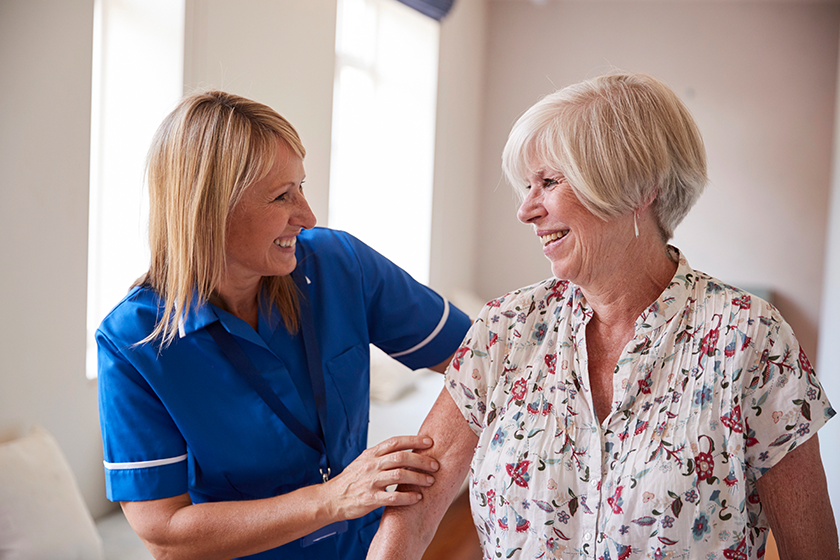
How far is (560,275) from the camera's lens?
4.03ft

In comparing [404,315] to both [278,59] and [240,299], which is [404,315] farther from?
[278,59]

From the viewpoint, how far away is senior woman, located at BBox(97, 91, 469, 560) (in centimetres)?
133

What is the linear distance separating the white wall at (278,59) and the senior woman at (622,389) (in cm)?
155

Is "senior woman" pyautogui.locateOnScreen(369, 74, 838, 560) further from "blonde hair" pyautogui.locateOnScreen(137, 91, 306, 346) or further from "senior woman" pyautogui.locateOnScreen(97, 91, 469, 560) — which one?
"blonde hair" pyautogui.locateOnScreen(137, 91, 306, 346)

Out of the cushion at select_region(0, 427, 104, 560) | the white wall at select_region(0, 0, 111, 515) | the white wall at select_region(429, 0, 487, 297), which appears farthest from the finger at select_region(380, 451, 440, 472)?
the white wall at select_region(429, 0, 487, 297)

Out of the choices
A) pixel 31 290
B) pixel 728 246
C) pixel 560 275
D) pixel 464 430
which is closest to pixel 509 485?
pixel 464 430

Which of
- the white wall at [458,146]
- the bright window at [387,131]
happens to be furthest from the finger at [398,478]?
the white wall at [458,146]

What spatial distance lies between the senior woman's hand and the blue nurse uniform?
0.06 meters

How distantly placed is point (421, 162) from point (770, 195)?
120 inches

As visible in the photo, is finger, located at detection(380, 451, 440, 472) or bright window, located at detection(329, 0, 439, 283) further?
bright window, located at detection(329, 0, 439, 283)

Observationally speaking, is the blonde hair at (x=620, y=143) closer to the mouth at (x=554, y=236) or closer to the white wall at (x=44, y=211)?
the mouth at (x=554, y=236)

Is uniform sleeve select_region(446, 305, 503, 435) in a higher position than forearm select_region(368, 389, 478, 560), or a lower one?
higher

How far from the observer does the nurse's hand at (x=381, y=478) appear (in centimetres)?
129

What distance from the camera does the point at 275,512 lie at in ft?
4.37
